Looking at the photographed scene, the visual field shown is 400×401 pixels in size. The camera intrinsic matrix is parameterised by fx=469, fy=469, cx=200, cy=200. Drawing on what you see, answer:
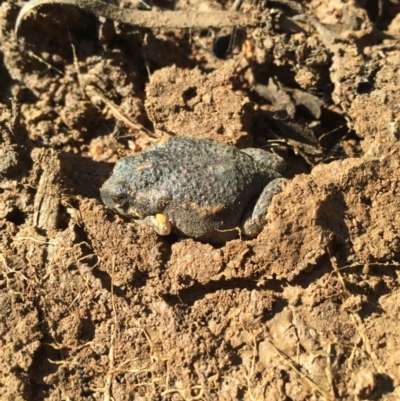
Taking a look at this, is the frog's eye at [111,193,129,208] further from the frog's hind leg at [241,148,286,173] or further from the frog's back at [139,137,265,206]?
the frog's hind leg at [241,148,286,173]

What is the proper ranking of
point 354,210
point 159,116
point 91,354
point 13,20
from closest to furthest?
point 91,354 → point 354,210 → point 159,116 → point 13,20

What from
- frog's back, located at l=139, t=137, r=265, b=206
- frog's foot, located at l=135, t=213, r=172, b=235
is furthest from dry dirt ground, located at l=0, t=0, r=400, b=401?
frog's back, located at l=139, t=137, r=265, b=206

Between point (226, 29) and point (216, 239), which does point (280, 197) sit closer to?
point (216, 239)

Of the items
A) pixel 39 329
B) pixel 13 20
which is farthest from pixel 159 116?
pixel 39 329

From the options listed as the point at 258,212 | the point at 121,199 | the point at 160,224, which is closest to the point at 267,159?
the point at 258,212

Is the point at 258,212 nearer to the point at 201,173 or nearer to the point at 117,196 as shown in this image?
the point at 201,173

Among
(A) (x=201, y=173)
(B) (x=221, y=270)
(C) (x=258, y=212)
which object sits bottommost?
(B) (x=221, y=270)

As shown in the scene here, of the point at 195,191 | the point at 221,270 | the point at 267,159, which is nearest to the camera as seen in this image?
the point at 221,270
